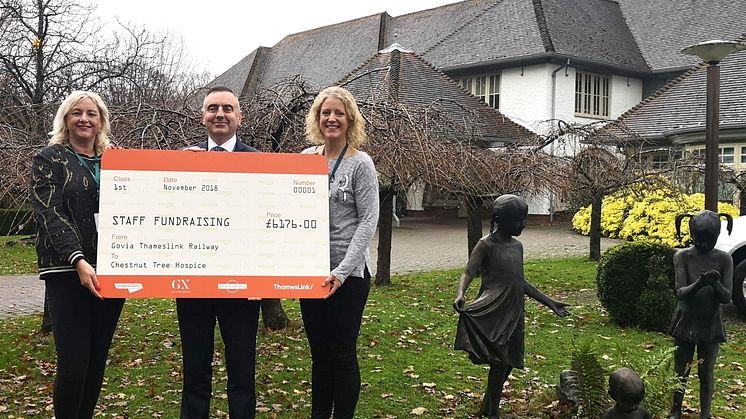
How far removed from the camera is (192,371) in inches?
160

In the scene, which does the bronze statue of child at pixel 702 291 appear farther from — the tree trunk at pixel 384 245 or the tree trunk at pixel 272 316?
the tree trunk at pixel 384 245

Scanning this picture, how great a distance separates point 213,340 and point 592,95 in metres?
30.1

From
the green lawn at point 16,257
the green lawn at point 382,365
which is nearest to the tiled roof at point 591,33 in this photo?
the green lawn at point 16,257

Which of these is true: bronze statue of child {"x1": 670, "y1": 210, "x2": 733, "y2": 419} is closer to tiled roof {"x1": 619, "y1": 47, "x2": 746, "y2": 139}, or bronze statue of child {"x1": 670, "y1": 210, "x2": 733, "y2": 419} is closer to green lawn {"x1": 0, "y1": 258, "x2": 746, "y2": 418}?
green lawn {"x1": 0, "y1": 258, "x2": 746, "y2": 418}

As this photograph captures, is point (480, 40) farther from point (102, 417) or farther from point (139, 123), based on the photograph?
point (102, 417)

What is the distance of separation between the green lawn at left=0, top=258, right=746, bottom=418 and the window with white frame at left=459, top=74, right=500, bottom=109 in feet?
71.6

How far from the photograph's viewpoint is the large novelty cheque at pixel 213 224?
397 centimetres

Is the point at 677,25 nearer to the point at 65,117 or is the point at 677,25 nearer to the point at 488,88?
the point at 488,88

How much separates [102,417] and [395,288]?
775 centimetres

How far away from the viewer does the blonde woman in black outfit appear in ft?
12.8

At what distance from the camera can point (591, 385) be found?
187 inches

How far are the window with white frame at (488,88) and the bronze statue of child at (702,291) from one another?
27192 mm

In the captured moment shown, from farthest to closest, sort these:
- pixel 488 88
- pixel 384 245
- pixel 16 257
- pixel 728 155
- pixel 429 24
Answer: pixel 429 24
pixel 488 88
pixel 728 155
pixel 16 257
pixel 384 245

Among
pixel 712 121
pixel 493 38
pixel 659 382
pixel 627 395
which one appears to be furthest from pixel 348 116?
pixel 493 38
